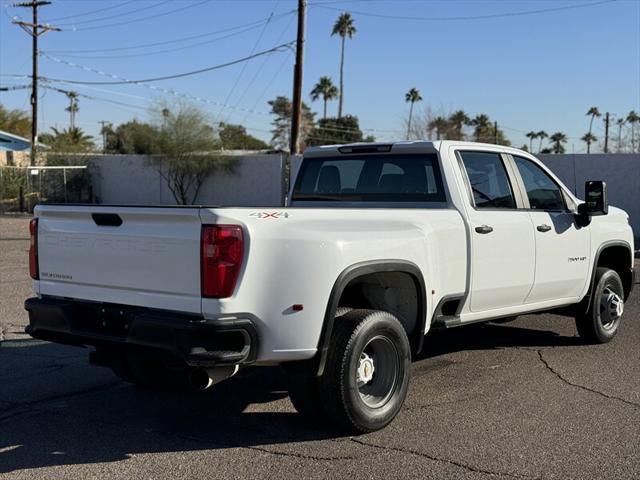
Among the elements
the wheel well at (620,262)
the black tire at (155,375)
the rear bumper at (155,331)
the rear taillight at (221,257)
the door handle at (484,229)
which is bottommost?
the black tire at (155,375)

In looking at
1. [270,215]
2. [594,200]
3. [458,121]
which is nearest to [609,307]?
[594,200]

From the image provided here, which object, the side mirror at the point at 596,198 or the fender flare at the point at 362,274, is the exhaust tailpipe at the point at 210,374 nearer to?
the fender flare at the point at 362,274

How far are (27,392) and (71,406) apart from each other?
1.86 ft

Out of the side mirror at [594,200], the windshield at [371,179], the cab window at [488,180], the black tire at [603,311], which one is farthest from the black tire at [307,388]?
the black tire at [603,311]

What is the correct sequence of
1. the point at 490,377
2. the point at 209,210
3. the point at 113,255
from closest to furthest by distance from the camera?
1. the point at 209,210
2. the point at 113,255
3. the point at 490,377

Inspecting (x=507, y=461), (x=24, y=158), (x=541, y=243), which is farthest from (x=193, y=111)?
(x=507, y=461)

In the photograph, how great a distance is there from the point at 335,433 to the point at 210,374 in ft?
3.47


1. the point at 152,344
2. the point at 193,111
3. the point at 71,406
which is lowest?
the point at 71,406

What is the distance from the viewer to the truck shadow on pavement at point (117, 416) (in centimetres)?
501

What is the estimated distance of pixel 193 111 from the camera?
35.1 metres

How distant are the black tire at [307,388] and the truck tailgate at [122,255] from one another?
0.83 m

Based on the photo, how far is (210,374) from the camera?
468 cm

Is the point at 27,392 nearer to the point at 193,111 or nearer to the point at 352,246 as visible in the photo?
the point at 352,246

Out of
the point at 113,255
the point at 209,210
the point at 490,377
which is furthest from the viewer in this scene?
the point at 490,377
